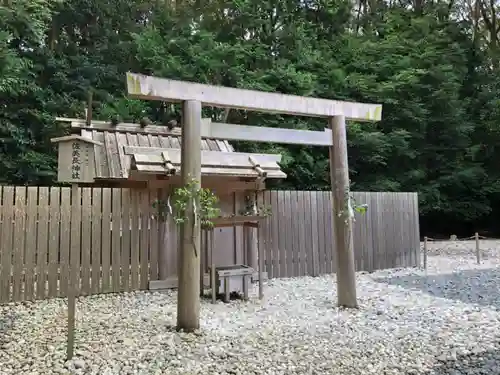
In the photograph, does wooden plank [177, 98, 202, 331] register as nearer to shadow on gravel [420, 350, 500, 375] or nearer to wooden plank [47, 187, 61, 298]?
shadow on gravel [420, 350, 500, 375]

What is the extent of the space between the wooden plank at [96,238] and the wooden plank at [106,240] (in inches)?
2.1

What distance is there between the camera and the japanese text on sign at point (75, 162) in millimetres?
3797

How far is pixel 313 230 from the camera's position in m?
7.91

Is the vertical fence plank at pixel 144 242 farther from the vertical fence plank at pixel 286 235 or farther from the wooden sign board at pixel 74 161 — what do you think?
the wooden sign board at pixel 74 161

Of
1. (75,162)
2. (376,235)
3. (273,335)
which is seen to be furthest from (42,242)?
(376,235)

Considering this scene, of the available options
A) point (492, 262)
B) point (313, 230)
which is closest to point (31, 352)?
point (313, 230)

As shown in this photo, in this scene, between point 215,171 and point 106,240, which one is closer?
point 106,240

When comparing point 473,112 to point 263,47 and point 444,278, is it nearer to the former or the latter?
point 263,47

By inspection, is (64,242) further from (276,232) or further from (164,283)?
(276,232)

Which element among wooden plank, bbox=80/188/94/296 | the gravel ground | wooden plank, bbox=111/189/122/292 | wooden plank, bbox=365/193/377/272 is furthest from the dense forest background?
→ the gravel ground

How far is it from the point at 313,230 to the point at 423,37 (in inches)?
426

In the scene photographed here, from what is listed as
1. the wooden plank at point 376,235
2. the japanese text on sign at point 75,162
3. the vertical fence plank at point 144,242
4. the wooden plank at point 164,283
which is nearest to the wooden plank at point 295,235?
the wooden plank at point 376,235

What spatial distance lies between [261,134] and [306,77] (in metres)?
8.24

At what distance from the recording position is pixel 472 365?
333 centimetres
